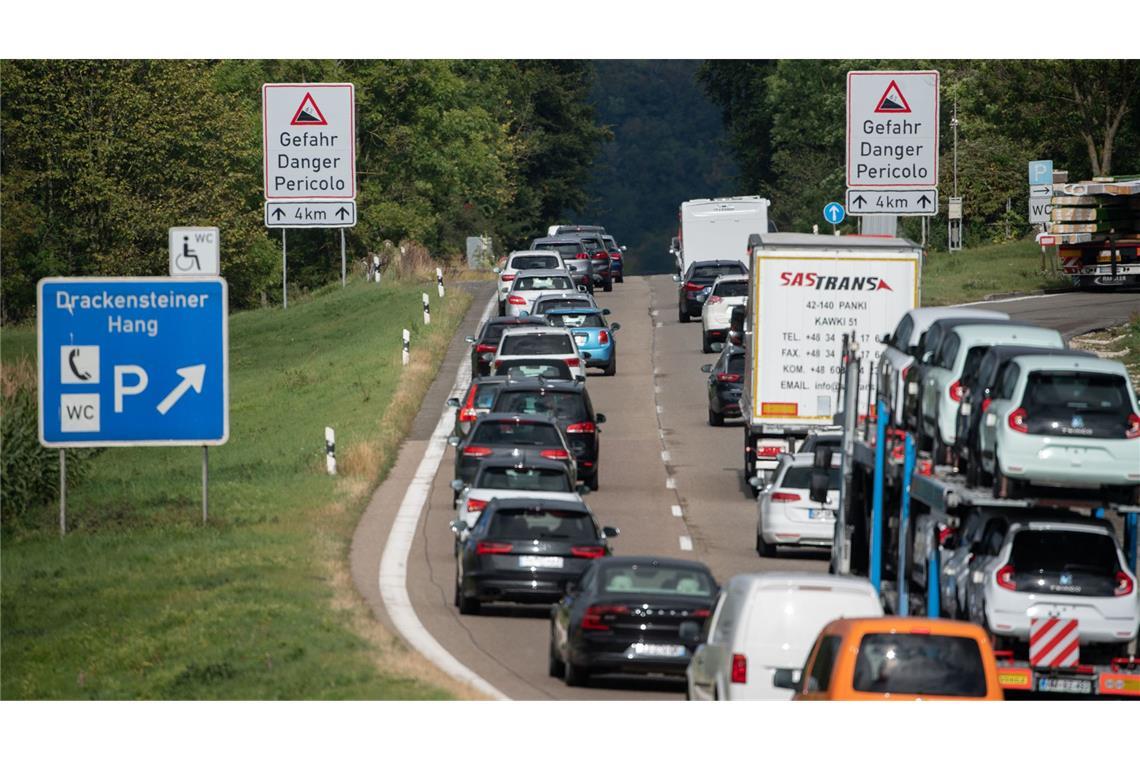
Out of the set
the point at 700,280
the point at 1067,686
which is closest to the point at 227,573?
the point at 1067,686

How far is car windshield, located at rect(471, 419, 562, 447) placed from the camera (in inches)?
1171

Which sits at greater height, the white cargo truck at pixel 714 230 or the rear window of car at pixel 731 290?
the white cargo truck at pixel 714 230

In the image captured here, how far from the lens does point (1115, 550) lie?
1880cm

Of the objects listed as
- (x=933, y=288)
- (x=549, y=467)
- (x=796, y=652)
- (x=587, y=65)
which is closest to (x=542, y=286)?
(x=933, y=288)

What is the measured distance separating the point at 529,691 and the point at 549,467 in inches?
323

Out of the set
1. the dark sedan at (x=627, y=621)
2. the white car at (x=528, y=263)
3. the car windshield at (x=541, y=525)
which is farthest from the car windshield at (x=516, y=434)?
the white car at (x=528, y=263)

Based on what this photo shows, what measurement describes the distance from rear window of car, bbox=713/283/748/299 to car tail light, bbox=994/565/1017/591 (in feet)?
97.6

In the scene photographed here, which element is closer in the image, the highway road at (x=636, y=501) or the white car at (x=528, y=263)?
the highway road at (x=636, y=501)

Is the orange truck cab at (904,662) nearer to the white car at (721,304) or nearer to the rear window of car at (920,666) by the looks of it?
the rear window of car at (920,666)

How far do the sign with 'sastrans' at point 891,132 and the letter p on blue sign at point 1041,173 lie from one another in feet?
108

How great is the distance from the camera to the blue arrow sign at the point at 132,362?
26.0 m

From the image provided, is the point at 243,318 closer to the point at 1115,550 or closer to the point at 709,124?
the point at 1115,550

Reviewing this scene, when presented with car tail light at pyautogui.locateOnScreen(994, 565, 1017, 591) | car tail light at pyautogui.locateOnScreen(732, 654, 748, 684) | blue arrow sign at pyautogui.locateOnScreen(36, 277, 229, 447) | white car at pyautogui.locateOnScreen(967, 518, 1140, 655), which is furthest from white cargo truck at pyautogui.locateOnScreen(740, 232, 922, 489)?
car tail light at pyautogui.locateOnScreen(732, 654, 748, 684)

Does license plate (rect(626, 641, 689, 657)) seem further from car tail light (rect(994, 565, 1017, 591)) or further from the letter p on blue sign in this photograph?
the letter p on blue sign
